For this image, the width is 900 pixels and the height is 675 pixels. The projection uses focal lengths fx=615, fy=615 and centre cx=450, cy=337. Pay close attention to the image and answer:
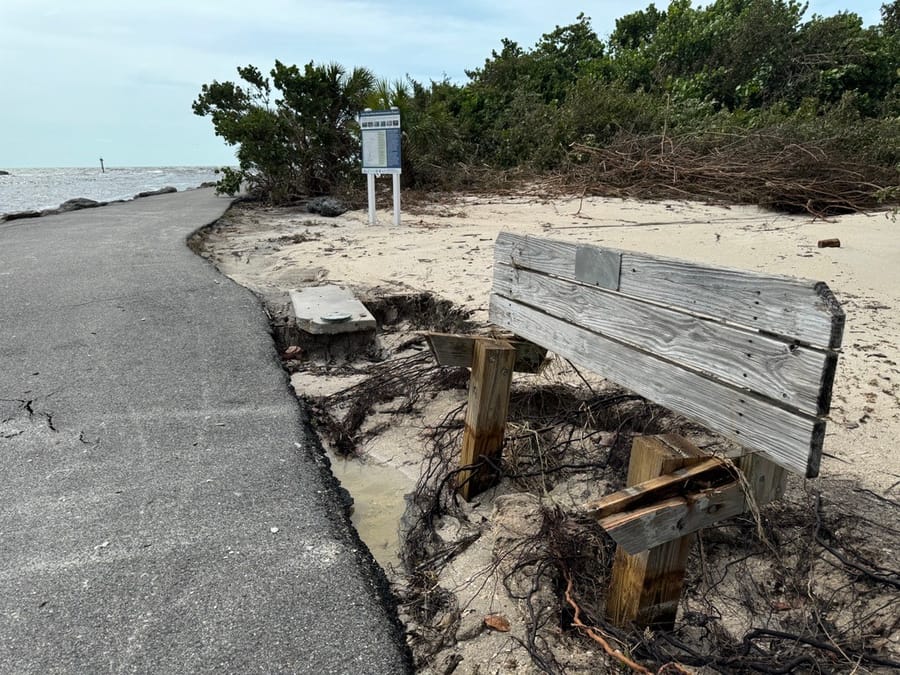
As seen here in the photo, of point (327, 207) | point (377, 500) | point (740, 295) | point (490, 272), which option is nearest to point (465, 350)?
point (377, 500)

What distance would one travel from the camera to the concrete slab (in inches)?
208

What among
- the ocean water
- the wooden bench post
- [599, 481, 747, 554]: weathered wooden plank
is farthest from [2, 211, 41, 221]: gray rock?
[599, 481, 747, 554]: weathered wooden plank

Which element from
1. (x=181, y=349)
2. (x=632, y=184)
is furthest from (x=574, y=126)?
(x=181, y=349)

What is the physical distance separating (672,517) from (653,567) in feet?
0.73

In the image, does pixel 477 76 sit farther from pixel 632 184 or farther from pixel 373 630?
pixel 373 630

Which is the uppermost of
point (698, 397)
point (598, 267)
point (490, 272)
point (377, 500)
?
point (598, 267)

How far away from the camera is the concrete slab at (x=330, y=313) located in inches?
208

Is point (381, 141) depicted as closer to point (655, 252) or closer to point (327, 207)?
point (327, 207)

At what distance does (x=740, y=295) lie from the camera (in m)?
1.77

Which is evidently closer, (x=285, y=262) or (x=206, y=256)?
(x=285, y=262)

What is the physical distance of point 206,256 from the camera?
29.2ft

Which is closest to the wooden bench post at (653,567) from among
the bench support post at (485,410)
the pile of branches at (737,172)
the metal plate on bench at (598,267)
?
the metal plate on bench at (598,267)

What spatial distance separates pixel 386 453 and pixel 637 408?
154 cm

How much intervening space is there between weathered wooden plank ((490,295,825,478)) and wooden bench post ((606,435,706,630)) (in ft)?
0.49
